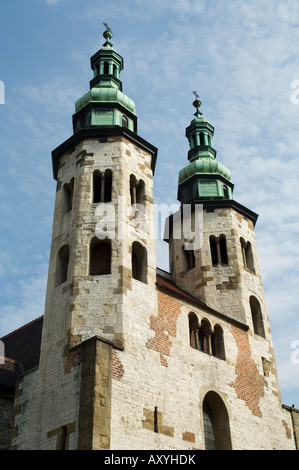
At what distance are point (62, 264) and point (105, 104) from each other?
8499 millimetres

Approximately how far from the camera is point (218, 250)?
88.1ft

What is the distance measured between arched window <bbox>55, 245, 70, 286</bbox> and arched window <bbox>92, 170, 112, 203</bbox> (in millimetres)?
2331

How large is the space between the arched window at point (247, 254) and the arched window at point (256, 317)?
171 cm

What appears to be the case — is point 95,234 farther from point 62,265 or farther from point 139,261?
point 139,261

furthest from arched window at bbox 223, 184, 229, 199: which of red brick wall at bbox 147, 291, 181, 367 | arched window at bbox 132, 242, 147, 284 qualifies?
red brick wall at bbox 147, 291, 181, 367

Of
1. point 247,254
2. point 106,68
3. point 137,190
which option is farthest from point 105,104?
point 247,254

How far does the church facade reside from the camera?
16375mm

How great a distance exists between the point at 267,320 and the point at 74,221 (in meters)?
10.5

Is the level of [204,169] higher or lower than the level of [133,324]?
higher

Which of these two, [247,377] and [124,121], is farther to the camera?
[124,121]

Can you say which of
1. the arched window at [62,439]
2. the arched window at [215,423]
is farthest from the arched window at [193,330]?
the arched window at [62,439]

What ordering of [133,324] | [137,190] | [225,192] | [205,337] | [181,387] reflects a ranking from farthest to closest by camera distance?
1. [225,192]
2. [137,190]
3. [205,337]
4. [181,387]
5. [133,324]

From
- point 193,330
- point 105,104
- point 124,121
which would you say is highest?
point 105,104

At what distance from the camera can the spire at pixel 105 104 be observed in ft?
81.1
